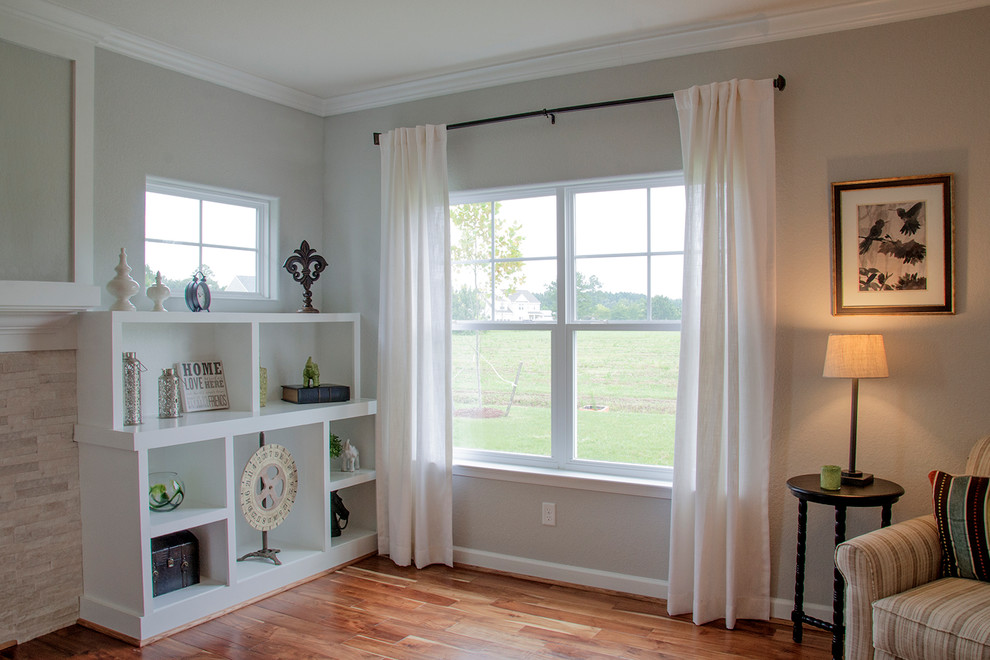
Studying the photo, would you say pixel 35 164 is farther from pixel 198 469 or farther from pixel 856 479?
pixel 856 479

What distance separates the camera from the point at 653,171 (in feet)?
11.0

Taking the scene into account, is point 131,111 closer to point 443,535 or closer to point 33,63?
point 33,63

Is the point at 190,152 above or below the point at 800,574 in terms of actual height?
above

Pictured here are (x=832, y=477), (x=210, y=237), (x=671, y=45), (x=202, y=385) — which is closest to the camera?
(x=832, y=477)

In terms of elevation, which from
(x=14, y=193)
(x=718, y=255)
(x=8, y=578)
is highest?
(x=14, y=193)

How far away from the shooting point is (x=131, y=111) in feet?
10.8

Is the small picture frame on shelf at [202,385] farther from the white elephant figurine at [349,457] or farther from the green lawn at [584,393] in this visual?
the green lawn at [584,393]

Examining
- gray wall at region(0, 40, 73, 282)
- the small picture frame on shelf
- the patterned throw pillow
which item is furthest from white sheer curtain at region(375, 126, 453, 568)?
the patterned throw pillow

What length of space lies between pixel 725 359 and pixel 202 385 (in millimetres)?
2496

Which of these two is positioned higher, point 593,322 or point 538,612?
point 593,322

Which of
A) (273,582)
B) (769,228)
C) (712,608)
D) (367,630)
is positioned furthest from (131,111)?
(712,608)

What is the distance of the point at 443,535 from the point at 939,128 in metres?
2.98

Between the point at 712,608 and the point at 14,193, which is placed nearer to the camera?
the point at 14,193

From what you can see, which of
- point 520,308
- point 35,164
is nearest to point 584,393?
point 520,308
